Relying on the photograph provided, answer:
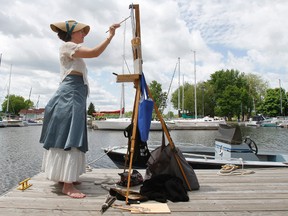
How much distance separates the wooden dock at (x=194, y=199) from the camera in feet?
8.91

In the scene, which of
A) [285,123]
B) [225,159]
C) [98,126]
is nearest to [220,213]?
[225,159]

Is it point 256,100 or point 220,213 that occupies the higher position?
point 256,100

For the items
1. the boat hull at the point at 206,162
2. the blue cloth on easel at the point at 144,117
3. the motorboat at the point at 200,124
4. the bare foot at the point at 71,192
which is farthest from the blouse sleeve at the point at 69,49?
the motorboat at the point at 200,124

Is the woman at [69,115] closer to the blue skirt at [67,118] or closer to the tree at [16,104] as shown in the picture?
the blue skirt at [67,118]

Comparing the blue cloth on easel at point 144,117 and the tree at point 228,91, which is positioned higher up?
the tree at point 228,91

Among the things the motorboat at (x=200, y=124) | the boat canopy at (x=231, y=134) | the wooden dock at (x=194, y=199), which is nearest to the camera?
the wooden dock at (x=194, y=199)

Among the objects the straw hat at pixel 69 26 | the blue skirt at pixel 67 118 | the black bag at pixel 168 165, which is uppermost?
the straw hat at pixel 69 26

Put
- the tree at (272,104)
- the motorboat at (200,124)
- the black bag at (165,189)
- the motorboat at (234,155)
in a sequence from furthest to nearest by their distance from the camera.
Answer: the tree at (272,104)
the motorboat at (200,124)
the motorboat at (234,155)
the black bag at (165,189)

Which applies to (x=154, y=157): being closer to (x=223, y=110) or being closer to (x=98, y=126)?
(x=98, y=126)

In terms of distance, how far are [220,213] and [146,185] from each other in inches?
38.7

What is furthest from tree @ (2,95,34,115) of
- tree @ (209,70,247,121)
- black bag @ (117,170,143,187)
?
black bag @ (117,170,143,187)

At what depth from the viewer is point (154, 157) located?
146 inches

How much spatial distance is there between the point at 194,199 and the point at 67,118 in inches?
70.3

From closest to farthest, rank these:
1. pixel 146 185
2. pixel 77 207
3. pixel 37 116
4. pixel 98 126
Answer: pixel 77 207
pixel 146 185
pixel 98 126
pixel 37 116
